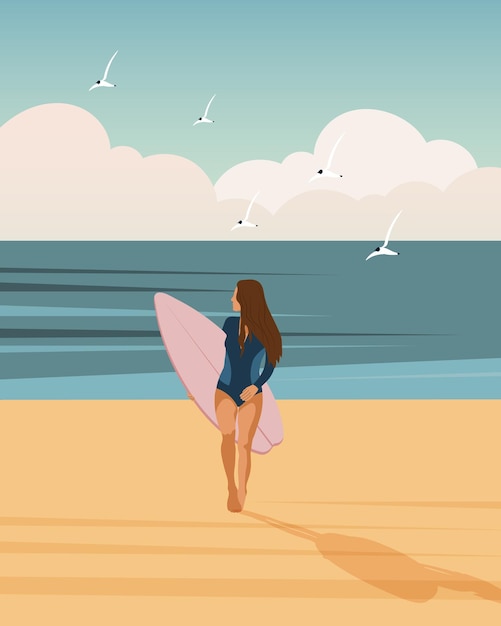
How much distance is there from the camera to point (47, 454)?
703 cm

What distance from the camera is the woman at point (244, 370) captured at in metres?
5.27

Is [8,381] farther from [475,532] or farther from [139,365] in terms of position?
[475,532]

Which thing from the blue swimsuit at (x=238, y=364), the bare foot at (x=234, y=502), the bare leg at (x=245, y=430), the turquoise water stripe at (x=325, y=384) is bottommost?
the bare foot at (x=234, y=502)

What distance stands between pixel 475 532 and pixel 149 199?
8427 centimetres

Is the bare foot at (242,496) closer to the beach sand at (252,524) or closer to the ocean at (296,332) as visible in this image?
the beach sand at (252,524)

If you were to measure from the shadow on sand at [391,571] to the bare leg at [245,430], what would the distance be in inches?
22.0

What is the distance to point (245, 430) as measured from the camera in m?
5.49

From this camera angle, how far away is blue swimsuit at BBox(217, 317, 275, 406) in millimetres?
5352

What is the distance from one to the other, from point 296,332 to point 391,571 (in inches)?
981

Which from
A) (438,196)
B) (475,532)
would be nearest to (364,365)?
(475,532)

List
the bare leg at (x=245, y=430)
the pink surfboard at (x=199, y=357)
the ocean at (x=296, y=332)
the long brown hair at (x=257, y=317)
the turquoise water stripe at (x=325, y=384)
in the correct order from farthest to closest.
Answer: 1. the ocean at (x=296, y=332)
2. the turquoise water stripe at (x=325, y=384)
3. the pink surfboard at (x=199, y=357)
4. the bare leg at (x=245, y=430)
5. the long brown hair at (x=257, y=317)

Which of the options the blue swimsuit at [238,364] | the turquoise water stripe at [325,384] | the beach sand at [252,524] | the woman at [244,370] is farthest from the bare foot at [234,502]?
the turquoise water stripe at [325,384]

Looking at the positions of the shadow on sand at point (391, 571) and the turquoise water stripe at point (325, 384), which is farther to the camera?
the turquoise water stripe at point (325, 384)

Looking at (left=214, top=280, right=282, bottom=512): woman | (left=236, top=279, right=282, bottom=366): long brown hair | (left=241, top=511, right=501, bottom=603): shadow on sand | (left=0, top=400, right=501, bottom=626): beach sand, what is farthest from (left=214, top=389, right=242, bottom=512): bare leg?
(left=241, top=511, right=501, bottom=603): shadow on sand
